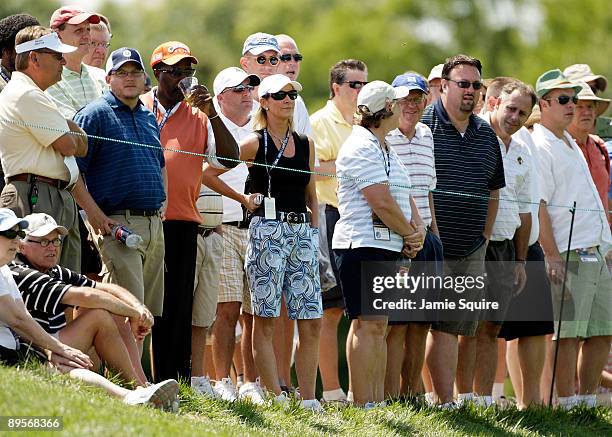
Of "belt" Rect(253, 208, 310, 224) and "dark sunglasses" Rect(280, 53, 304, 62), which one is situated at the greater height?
"dark sunglasses" Rect(280, 53, 304, 62)

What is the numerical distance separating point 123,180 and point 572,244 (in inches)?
159

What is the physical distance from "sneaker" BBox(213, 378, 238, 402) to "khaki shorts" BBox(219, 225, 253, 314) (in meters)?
0.55

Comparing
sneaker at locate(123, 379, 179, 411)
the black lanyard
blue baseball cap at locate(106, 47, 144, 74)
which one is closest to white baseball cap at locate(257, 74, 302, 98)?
the black lanyard

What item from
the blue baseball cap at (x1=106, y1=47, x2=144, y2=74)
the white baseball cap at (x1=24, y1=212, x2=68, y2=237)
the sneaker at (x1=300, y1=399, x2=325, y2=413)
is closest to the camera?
the white baseball cap at (x1=24, y1=212, x2=68, y2=237)

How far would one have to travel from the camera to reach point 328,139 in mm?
10930

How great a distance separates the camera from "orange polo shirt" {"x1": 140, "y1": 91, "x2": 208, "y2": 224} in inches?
364

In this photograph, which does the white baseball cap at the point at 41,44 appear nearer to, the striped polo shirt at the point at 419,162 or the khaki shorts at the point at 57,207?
the khaki shorts at the point at 57,207

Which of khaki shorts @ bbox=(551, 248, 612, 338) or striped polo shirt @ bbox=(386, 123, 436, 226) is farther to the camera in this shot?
khaki shorts @ bbox=(551, 248, 612, 338)

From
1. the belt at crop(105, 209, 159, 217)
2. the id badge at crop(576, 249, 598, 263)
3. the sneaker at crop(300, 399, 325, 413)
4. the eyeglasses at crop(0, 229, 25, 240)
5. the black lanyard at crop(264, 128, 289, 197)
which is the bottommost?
the sneaker at crop(300, 399, 325, 413)

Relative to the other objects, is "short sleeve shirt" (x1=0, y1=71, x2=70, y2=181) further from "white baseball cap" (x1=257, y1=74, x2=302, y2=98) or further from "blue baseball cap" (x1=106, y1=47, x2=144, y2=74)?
"white baseball cap" (x1=257, y1=74, x2=302, y2=98)

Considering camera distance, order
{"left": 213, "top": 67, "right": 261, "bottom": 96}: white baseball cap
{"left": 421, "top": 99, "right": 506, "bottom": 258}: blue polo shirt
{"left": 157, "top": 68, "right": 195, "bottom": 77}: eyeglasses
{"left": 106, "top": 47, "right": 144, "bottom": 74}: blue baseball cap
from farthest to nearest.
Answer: {"left": 421, "top": 99, "right": 506, "bottom": 258}: blue polo shirt
{"left": 213, "top": 67, "right": 261, "bottom": 96}: white baseball cap
{"left": 157, "top": 68, "right": 195, "bottom": 77}: eyeglasses
{"left": 106, "top": 47, "right": 144, "bottom": 74}: blue baseball cap

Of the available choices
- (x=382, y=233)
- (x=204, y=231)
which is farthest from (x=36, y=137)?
(x=382, y=233)

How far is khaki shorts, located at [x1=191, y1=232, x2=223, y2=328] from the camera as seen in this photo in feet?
30.9

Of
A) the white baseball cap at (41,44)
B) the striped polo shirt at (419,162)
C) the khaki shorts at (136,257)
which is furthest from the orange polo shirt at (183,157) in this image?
the striped polo shirt at (419,162)
